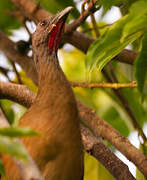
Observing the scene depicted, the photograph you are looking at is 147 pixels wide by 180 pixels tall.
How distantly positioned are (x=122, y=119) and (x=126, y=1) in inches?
62.2

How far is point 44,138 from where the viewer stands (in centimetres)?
167

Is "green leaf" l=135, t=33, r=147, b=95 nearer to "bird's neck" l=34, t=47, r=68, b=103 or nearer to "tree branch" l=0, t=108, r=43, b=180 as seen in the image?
"tree branch" l=0, t=108, r=43, b=180

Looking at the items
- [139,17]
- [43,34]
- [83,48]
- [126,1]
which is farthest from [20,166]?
[83,48]

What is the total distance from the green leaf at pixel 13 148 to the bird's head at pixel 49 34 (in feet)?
4.56

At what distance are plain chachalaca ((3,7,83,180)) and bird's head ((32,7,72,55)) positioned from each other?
281mm

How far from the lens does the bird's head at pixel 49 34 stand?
229 cm

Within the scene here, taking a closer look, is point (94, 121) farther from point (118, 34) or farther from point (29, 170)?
point (29, 170)

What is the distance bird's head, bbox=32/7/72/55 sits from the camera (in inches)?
90.4

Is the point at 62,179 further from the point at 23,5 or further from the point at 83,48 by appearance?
the point at 23,5

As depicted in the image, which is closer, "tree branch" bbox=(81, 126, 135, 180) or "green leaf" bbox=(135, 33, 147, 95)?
"green leaf" bbox=(135, 33, 147, 95)

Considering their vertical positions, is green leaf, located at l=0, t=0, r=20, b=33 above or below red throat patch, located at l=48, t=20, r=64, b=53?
above

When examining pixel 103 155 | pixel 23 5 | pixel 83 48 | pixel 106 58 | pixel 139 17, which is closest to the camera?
pixel 139 17

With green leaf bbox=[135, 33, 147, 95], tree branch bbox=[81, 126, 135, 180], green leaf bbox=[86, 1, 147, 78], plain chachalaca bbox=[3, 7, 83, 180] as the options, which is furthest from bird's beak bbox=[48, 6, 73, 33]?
green leaf bbox=[135, 33, 147, 95]

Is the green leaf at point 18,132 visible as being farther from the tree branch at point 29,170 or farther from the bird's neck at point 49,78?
the bird's neck at point 49,78
